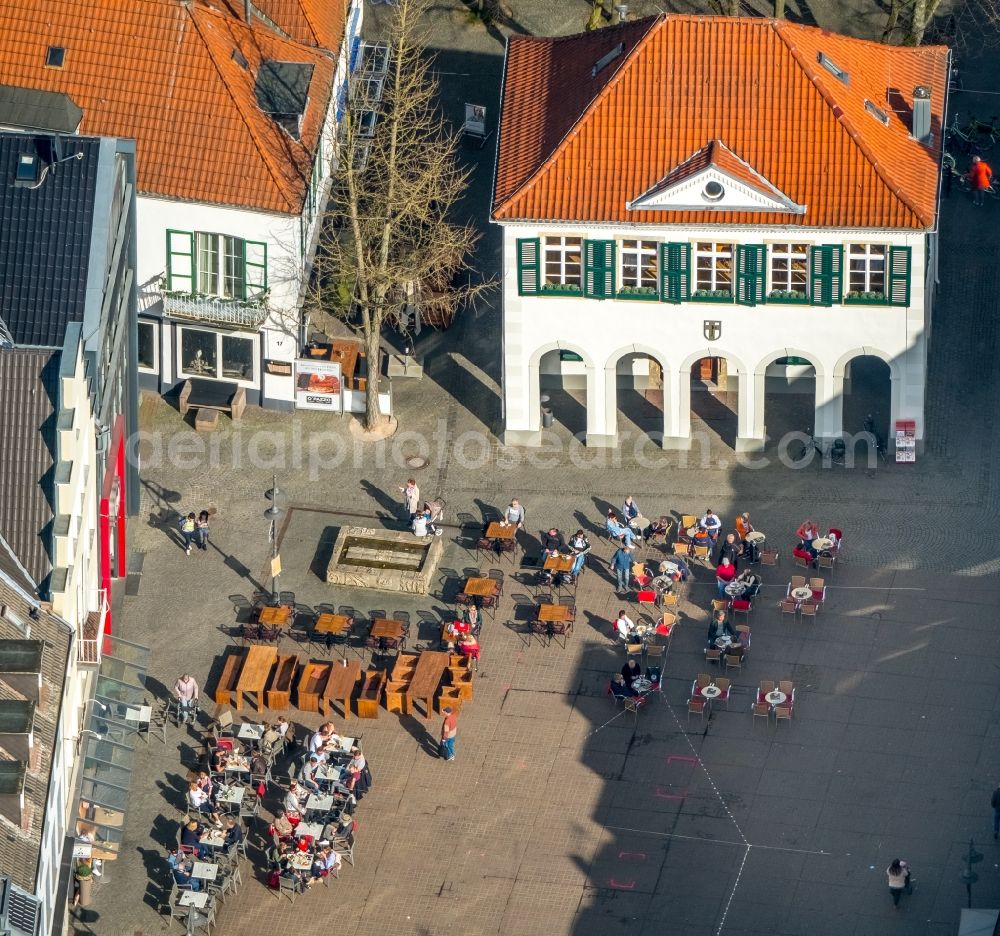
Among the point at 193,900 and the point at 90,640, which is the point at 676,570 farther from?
the point at 193,900

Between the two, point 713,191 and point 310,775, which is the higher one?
point 713,191

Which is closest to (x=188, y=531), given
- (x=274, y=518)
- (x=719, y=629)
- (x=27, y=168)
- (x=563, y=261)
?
(x=274, y=518)

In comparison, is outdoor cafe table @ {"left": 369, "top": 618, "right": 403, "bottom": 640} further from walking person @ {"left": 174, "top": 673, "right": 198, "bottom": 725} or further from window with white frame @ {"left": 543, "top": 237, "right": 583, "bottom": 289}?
window with white frame @ {"left": 543, "top": 237, "right": 583, "bottom": 289}

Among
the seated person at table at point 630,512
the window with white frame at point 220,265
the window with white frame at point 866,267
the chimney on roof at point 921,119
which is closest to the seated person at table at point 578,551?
the seated person at table at point 630,512

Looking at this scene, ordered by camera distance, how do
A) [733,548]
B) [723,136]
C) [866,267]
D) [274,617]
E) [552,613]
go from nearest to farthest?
[552,613], [274,617], [733,548], [723,136], [866,267]

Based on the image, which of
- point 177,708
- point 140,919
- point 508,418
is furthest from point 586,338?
point 140,919

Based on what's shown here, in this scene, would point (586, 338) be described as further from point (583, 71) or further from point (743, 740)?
point (743, 740)
